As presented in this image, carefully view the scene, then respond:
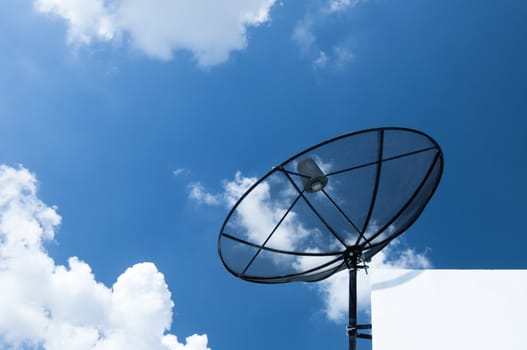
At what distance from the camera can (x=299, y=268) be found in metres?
5.82

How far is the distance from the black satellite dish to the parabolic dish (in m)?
0.01

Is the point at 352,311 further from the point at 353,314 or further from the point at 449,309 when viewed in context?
the point at 449,309

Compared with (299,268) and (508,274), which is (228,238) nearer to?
(299,268)

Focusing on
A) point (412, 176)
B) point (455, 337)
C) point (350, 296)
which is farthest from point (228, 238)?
point (455, 337)

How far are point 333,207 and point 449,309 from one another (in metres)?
2.24

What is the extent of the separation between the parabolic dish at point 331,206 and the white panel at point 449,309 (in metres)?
0.87

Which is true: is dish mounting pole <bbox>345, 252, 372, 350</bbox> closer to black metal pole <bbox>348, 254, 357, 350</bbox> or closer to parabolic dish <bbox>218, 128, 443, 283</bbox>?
black metal pole <bbox>348, 254, 357, 350</bbox>

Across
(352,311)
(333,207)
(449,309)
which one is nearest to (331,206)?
(333,207)

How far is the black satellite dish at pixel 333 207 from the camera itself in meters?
5.10

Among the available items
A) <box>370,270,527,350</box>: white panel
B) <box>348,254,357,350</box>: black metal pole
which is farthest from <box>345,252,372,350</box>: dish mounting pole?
<box>370,270,527,350</box>: white panel

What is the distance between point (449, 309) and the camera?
3.95 metres

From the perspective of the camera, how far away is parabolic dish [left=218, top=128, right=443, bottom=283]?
511cm

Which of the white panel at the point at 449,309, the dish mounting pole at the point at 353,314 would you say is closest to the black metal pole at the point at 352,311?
the dish mounting pole at the point at 353,314

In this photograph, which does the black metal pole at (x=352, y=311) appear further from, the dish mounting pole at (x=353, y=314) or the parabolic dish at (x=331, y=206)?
the parabolic dish at (x=331, y=206)
